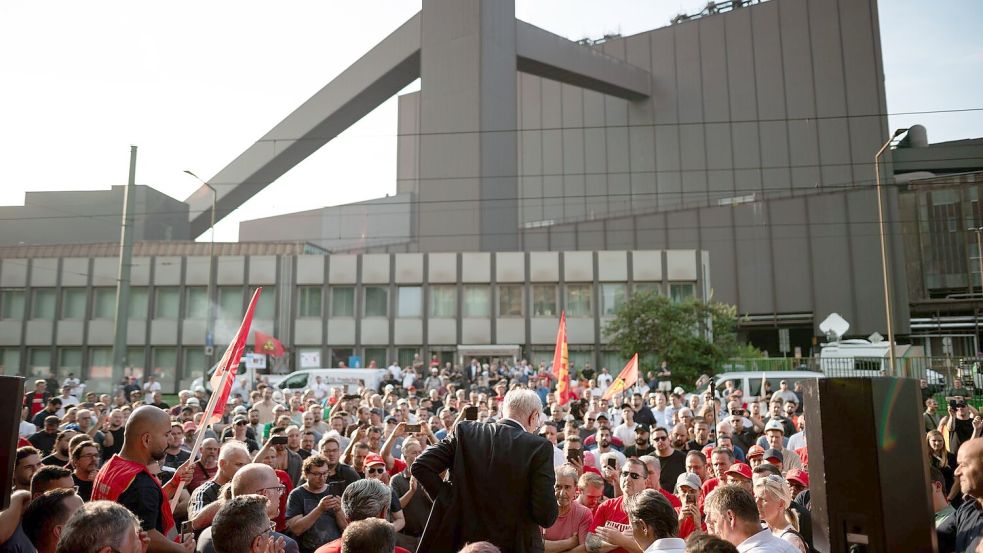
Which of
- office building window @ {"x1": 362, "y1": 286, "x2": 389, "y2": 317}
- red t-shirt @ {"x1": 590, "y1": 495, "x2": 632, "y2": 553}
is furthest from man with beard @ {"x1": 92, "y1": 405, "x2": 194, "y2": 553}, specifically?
office building window @ {"x1": 362, "y1": 286, "x2": 389, "y2": 317}

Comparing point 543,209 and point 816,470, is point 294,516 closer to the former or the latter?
point 816,470

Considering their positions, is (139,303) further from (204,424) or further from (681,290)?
(204,424)

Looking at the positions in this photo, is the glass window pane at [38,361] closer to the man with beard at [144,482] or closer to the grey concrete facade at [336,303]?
the grey concrete facade at [336,303]

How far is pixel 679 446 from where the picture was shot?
10.9 metres

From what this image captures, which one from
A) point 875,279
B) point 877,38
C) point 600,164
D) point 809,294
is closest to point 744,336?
point 809,294

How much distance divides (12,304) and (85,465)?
48.6 metres

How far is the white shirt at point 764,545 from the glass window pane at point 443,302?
39.9 m

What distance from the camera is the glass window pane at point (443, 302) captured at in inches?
1738

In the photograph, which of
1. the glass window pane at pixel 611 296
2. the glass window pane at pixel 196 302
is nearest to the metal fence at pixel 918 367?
the glass window pane at pixel 611 296

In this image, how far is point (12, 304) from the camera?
1857 inches

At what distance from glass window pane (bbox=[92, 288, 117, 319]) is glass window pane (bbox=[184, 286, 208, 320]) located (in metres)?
4.67

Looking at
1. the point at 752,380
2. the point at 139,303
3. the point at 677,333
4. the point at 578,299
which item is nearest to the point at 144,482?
the point at 752,380

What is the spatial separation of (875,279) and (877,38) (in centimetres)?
1727

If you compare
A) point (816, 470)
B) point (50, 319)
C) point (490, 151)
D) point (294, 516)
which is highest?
point (490, 151)
